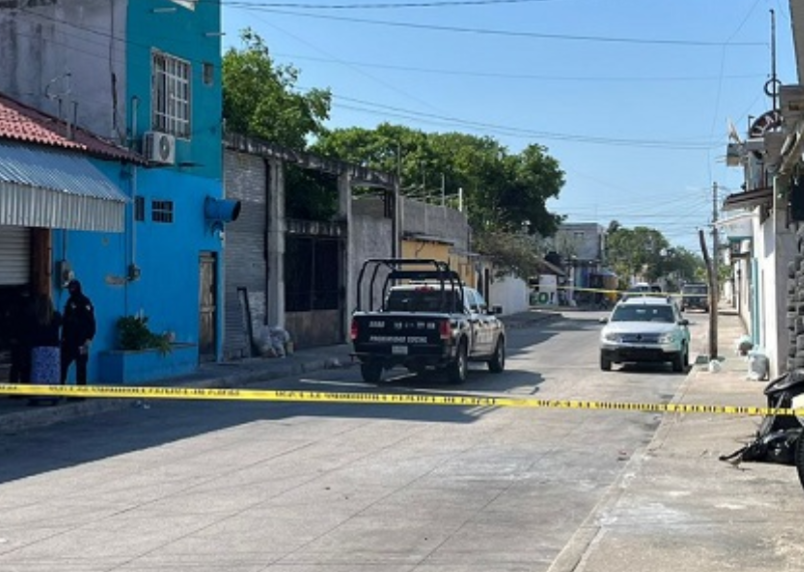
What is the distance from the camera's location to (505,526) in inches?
319

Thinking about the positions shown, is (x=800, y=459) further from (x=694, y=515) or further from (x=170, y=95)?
(x=170, y=95)

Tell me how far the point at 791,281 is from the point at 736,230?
6848mm

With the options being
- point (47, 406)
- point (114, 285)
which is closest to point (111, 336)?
point (114, 285)

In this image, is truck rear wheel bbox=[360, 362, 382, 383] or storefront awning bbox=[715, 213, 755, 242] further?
storefront awning bbox=[715, 213, 755, 242]

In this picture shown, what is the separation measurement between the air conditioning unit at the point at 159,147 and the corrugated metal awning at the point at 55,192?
7.29ft

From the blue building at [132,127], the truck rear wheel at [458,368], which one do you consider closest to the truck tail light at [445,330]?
the truck rear wheel at [458,368]

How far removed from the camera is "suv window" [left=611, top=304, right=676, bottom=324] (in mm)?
24203

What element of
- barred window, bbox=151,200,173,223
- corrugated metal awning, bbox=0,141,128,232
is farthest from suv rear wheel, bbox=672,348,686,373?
corrugated metal awning, bbox=0,141,128,232

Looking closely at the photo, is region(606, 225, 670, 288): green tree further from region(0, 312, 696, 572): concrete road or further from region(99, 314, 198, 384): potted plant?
region(0, 312, 696, 572): concrete road

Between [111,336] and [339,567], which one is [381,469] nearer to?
[339,567]

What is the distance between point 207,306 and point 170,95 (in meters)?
4.58

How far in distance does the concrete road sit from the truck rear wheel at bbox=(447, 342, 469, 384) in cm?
371

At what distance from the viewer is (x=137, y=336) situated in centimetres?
1905

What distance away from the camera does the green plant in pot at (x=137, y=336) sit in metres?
19.0
